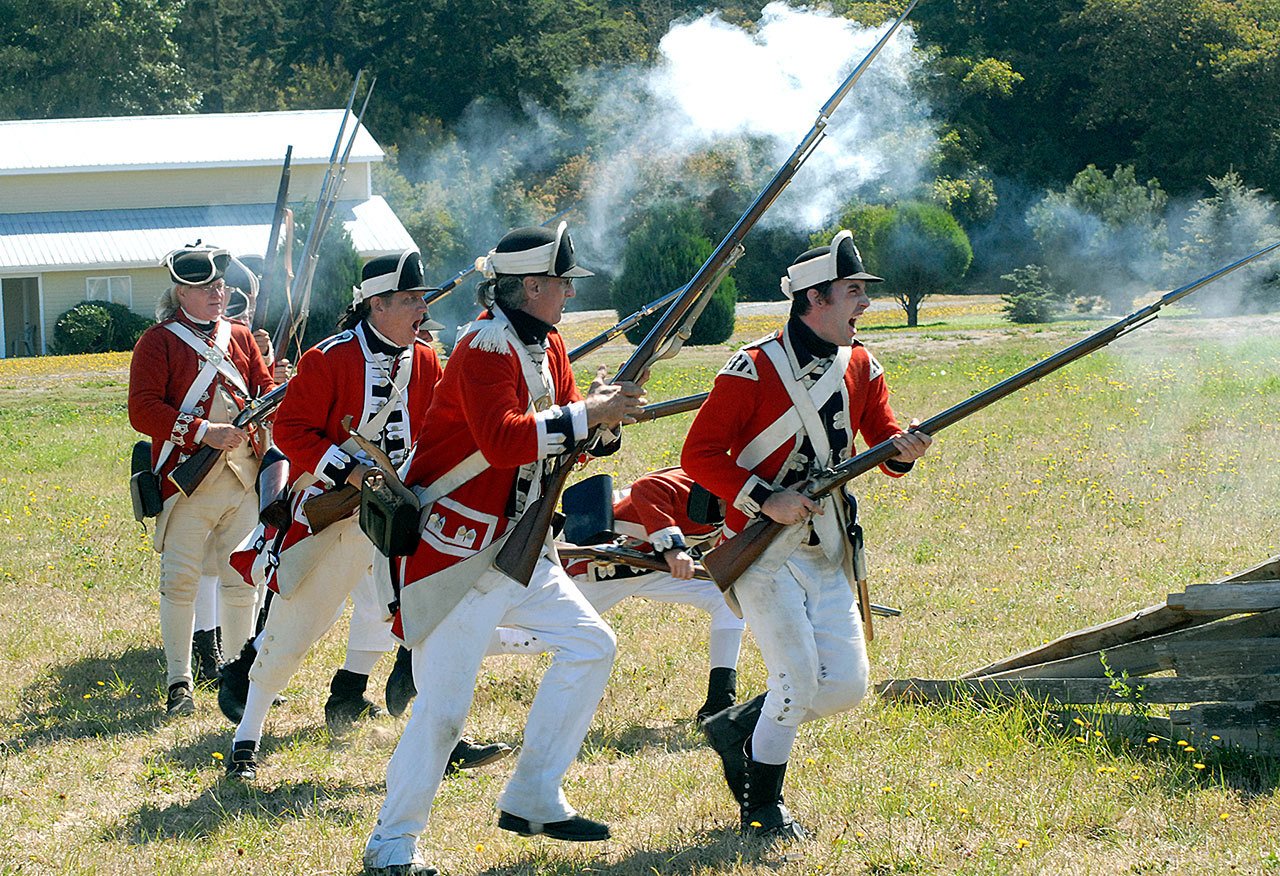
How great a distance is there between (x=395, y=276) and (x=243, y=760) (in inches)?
85.6

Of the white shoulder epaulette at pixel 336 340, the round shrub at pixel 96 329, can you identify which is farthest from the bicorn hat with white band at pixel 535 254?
the round shrub at pixel 96 329

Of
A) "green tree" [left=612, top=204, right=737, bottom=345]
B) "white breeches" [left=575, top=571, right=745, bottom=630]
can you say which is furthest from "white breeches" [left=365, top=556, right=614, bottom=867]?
"green tree" [left=612, top=204, right=737, bottom=345]

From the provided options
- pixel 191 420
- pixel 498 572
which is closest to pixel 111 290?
pixel 191 420

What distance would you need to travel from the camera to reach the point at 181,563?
7957 mm

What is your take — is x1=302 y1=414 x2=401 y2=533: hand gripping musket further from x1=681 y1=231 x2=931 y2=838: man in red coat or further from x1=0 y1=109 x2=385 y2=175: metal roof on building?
x1=0 y1=109 x2=385 y2=175: metal roof on building

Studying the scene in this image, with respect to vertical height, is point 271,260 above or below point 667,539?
above

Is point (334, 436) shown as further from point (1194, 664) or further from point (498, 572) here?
point (1194, 664)

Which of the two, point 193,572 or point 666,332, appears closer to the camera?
point 666,332

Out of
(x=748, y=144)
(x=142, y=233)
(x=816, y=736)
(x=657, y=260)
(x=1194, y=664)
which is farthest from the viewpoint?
(x=748, y=144)

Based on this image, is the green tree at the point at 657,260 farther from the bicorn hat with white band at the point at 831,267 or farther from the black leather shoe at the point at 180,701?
the bicorn hat with white band at the point at 831,267

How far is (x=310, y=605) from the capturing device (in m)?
6.56

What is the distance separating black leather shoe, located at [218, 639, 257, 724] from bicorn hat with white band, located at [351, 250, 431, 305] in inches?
72.7

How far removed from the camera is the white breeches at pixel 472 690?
5242 mm

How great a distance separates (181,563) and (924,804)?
161 inches
